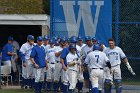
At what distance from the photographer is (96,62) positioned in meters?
17.0

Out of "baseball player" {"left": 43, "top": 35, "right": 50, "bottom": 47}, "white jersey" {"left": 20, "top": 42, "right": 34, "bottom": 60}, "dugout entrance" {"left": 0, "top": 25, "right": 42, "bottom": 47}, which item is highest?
"dugout entrance" {"left": 0, "top": 25, "right": 42, "bottom": 47}

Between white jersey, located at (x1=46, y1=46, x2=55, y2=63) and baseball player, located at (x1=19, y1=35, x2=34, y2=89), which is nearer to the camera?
white jersey, located at (x1=46, y1=46, x2=55, y2=63)

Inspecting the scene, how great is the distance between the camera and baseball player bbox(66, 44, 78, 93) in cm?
1767

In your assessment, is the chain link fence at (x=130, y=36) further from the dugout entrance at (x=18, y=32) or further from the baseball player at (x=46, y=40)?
the baseball player at (x=46, y=40)

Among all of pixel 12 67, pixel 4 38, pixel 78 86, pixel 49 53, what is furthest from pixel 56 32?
pixel 4 38

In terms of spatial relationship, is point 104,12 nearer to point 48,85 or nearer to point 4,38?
point 48,85

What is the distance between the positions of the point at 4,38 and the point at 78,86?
7.44 metres

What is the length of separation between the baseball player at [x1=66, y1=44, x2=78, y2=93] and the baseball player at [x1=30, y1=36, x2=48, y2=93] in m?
1.62

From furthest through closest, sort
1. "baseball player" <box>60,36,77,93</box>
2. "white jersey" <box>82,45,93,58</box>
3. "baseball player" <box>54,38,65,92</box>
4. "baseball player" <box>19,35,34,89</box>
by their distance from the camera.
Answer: "baseball player" <box>19,35,34,89</box> < "baseball player" <box>54,38,65,92</box> < "white jersey" <box>82,45,93,58</box> < "baseball player" <box>60,36,77,93</box>

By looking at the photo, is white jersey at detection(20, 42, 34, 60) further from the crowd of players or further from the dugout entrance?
the dugout entrance

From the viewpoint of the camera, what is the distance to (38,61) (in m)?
19.3

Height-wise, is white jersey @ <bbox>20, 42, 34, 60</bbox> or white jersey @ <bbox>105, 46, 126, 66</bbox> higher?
white jersey @ <bbox>20, 42, 34, 60</bbox>

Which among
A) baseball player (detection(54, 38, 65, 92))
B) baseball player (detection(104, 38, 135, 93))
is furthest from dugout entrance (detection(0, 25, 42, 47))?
baseball player (detection(104, 38, 135, 93))

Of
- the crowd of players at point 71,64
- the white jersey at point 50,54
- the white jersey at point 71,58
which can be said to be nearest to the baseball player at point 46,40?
the crowd of players at point 71,64
